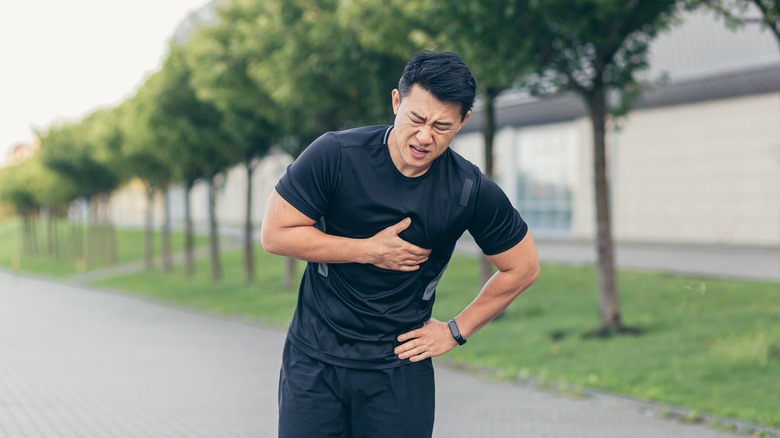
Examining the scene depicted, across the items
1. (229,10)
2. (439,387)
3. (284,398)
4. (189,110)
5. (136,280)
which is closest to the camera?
(284,398)

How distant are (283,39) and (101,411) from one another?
10836 millimetres

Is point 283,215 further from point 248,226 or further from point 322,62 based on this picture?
point 248,226

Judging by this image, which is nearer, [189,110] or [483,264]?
[483,264]

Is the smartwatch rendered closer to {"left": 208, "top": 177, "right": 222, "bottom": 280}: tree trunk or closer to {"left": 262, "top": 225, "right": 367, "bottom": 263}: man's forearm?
{"left": 262, "top": 225, "right": 367, "bottom": 263}: man's forearm

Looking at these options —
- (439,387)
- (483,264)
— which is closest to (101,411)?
(439,387)

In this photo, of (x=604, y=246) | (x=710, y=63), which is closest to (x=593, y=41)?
(x=604, y=246)

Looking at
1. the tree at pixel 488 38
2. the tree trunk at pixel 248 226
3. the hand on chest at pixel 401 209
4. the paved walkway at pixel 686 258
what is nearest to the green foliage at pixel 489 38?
the tree at pixel 488 38

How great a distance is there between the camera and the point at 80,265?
4622 cm

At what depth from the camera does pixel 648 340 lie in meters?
12.2

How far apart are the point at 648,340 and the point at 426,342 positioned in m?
9.48

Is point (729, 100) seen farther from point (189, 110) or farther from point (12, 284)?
point (12, 284)

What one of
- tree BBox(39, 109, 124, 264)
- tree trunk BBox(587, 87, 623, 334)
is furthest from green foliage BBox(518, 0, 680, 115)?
tree BBox(39, 109, 124, 264)

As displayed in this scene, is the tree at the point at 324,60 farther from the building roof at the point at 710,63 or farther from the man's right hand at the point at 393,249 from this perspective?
the man's right hand at the point at 393,249

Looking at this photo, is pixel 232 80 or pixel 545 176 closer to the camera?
pixel 232 80
